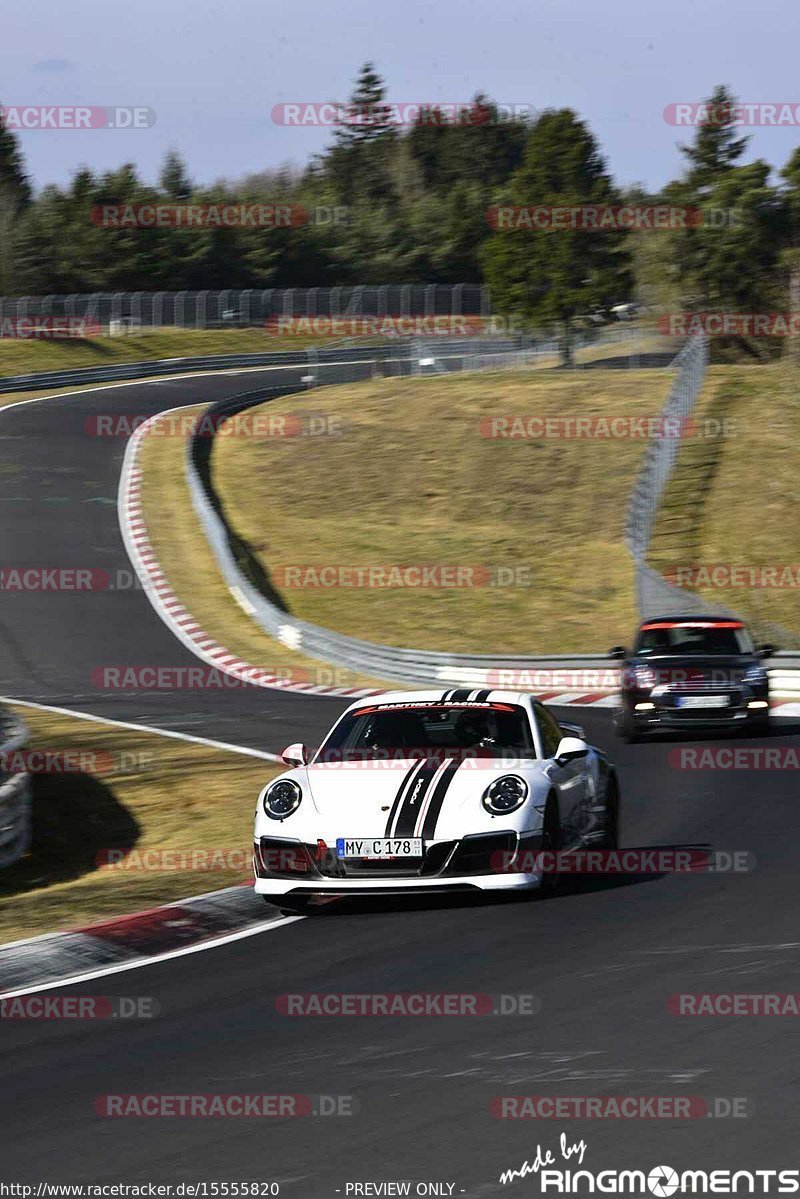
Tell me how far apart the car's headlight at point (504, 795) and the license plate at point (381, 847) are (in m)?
0.51

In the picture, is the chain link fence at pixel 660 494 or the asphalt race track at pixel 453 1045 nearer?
the asphalt race track at pixel 453 1045

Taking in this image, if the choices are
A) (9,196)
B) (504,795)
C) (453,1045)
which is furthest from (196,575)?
(9,196)

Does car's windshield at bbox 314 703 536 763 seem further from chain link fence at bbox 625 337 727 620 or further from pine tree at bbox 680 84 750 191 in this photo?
pine tree at bbox 680 84 750 191

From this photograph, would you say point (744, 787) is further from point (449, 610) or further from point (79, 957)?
point (449, 610)

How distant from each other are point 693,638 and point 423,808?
11.0 meters

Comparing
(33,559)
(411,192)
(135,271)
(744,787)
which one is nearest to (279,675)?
(33,559)

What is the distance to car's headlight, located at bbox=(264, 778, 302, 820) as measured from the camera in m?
10.3

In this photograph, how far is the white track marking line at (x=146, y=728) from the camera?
19312 millimetres


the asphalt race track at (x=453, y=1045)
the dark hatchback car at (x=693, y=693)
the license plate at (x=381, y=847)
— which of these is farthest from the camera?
the dark hatchback car at (x=693, y=693)

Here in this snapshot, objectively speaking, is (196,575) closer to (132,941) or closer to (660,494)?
(660,494)

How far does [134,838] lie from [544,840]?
6.42m

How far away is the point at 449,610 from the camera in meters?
33.5

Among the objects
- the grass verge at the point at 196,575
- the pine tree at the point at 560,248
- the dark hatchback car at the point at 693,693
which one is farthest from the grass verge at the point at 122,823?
the pine tree at the point at 560,248

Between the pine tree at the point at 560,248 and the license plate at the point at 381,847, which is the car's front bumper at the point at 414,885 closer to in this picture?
the license plate at the point at 381,847
